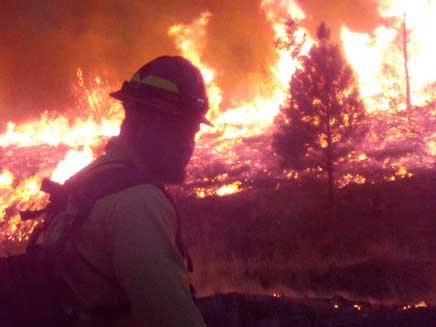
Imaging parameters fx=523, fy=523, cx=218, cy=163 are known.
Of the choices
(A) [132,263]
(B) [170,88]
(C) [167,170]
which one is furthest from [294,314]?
(A) [132,263]

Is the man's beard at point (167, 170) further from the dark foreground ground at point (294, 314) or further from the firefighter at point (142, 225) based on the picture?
the dark foreground ground at point (294, 314)

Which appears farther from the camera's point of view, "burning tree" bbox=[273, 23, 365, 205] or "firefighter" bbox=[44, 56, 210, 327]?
"burning tree" bbox=[273, 23, 365, 205]

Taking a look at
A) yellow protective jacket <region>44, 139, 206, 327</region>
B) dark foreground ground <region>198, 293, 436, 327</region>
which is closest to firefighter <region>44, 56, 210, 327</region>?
yellow protective jacket <region>44, 139, 206, 327</region>

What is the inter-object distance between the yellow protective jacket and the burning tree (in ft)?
77.7

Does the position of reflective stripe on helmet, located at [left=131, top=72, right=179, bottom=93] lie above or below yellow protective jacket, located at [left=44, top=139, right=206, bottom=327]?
above

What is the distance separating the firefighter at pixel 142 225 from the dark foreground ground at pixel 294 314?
6657mm

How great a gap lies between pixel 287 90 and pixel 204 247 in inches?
373

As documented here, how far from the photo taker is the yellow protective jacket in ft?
5.19

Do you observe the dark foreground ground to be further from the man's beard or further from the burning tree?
the burning tree

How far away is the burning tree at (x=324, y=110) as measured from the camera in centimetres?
2520

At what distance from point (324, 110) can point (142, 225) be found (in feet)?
80.2

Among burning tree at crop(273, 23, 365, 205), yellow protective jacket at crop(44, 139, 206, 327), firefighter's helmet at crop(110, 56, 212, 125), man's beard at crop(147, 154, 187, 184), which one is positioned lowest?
yellow protective jacket at crop(44, 139, 206, 327)

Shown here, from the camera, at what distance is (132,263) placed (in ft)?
5.26

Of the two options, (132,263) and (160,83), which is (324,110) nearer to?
(160,83)
